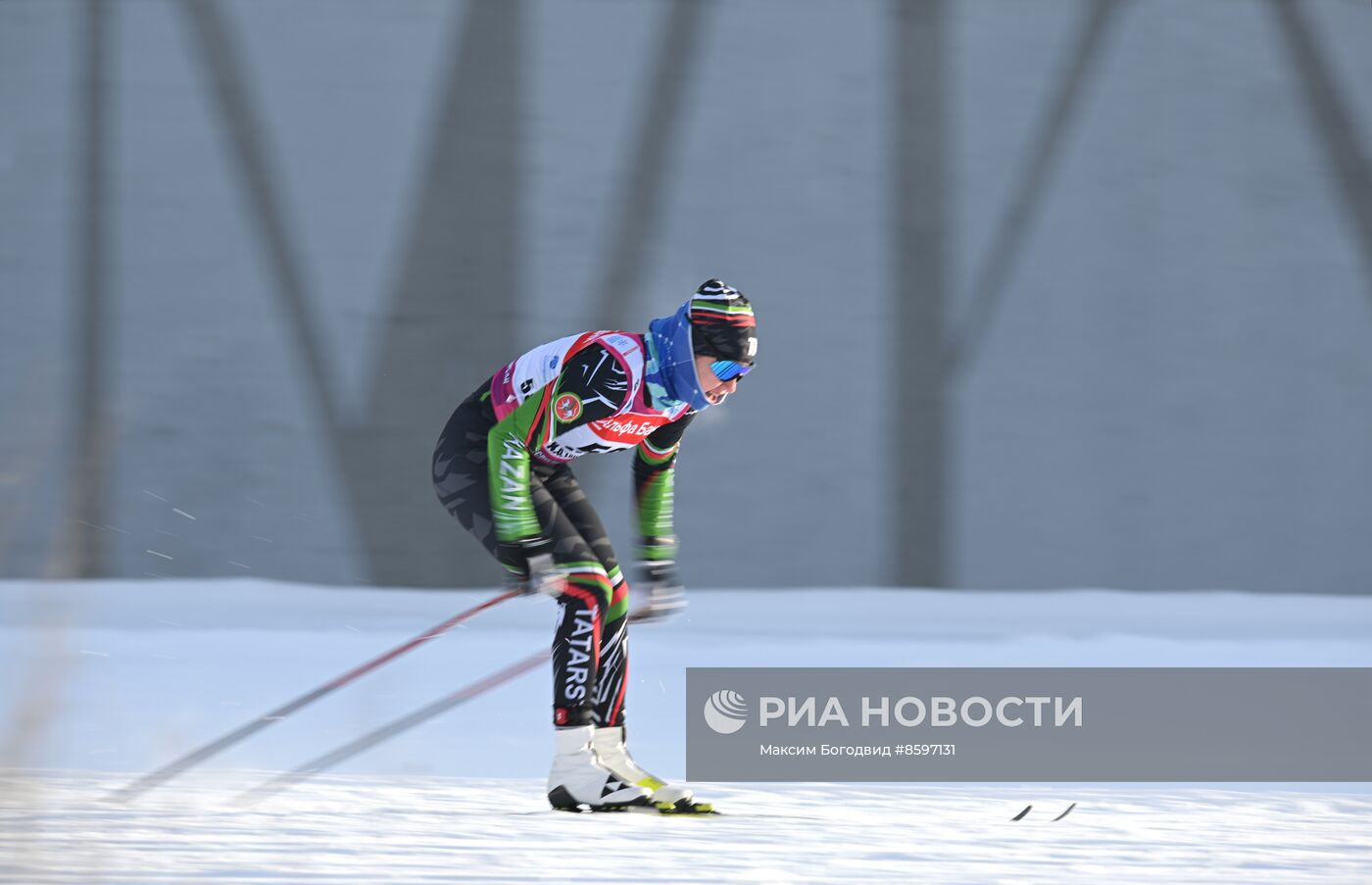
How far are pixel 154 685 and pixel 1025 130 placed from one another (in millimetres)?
4988

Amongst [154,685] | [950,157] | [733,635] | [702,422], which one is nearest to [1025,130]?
[950,157]

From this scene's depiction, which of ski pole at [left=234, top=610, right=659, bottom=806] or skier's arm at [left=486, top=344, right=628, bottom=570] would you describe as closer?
skier's arm at [left=486, top=344, right=628, bottom=570]

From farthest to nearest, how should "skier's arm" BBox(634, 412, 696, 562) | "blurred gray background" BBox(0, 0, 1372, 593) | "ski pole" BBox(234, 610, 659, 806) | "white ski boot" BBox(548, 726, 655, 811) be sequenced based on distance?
"blurred gray background" BBox(0, 0, 1372, 593)
"skier's arm" BBox(634, 412, 696, 562)
"ski pole" BBox(234, 610, 659, 806)
"white ski boot" BBox(548, 726, 655, 811)

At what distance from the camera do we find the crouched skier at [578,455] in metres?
3.30

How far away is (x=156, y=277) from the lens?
6465mm

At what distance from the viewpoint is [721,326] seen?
3.26 metres

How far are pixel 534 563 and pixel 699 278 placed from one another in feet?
11.4

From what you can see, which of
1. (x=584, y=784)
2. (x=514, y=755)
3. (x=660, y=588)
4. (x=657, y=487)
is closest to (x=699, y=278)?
(x=657, y=487)

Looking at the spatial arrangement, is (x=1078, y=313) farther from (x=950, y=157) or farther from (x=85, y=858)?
(x=85, y=858)

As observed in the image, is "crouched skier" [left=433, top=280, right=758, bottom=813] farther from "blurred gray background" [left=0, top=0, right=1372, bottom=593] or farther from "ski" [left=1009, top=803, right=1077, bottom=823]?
"blurred gray background" [left=0, top=0, right=1372, bottom=593]

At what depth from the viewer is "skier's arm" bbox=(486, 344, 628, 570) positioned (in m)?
3.30

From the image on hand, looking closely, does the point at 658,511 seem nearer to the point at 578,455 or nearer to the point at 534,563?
the point at 578,455

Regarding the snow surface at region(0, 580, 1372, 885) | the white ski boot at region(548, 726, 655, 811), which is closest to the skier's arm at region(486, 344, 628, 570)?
the white ski boot at region(548, 726, 655, 811)

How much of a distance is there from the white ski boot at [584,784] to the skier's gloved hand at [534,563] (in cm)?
41
